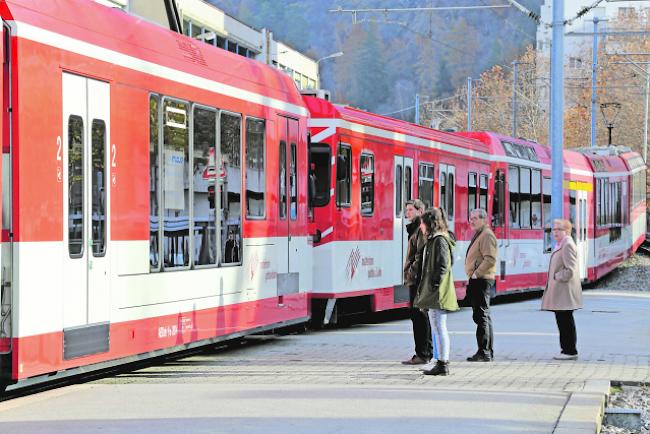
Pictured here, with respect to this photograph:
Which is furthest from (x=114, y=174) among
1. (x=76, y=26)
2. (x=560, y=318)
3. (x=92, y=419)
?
(x=560, y=318)

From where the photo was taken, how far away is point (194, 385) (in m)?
11.8

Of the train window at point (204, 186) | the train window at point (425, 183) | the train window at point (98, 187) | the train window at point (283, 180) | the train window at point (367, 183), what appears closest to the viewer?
the train window at point (98, 187)

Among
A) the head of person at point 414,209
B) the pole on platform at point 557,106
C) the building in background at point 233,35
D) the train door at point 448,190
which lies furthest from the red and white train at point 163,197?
the building in background at point 233,35

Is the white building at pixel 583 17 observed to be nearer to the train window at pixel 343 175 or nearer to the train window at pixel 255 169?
the train window at pixel 343 175

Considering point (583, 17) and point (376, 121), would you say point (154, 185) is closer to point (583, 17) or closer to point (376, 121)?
point (376, 121)

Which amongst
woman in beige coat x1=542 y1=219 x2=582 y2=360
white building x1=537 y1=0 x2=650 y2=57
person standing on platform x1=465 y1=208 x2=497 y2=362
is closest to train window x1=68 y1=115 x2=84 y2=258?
person standing on platform x1=465 y1=208 x2=497 y2=362

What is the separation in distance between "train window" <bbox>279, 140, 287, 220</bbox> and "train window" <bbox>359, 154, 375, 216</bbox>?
365cm

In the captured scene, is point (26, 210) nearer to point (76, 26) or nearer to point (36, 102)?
point (36, 102)

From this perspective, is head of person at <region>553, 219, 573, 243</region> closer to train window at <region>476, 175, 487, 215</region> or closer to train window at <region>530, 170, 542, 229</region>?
train window at <region>476, 175, 487, 215</region>

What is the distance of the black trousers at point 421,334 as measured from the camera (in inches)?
550

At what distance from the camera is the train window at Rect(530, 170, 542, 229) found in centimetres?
2969

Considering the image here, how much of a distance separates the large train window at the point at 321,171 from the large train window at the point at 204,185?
15.4 ft

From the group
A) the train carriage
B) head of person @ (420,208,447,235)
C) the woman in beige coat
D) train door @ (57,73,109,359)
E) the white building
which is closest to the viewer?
the train carriage

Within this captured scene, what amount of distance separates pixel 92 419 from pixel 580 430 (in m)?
3.35
